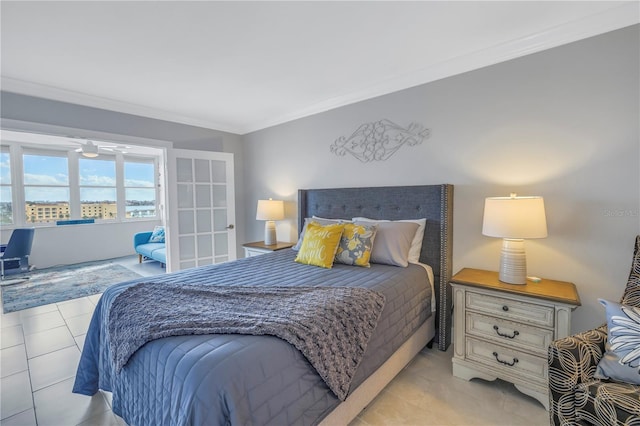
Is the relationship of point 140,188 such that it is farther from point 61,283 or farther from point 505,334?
point 505,334

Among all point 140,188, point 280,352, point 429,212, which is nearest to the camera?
point 280,352

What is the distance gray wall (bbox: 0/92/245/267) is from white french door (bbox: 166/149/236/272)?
180 mm

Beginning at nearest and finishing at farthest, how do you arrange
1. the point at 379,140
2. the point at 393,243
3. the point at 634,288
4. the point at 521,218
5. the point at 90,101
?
the point at 634,288
the point at 521,218
the point at 393,243
the point at 379,140
the point at 90,101

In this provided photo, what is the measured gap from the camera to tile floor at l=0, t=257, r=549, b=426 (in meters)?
1.65

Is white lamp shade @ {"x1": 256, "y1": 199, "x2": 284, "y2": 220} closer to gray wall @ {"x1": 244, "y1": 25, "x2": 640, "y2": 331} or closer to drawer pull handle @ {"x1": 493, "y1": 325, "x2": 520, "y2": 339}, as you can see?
gray wall @ {"x1": 244, "y1": 25, "x2": 640, "y2": 331}

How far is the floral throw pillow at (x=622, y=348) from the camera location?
1.15m

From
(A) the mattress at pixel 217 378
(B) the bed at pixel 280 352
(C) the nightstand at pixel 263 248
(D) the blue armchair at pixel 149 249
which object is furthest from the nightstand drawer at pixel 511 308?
(D) the blue armchair at pixel 149 249

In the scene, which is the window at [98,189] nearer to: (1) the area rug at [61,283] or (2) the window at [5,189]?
(2) the window at [5,189]

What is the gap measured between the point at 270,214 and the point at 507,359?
9.22 ft

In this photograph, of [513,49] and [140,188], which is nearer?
[513,49]

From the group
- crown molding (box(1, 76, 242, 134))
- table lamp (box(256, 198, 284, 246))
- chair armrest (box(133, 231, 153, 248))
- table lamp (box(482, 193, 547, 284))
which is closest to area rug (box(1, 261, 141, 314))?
chair armrest (box(133, 231, 153, 248))

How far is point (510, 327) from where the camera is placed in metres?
1.84

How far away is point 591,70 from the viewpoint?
1.88m

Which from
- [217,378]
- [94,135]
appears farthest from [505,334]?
[94,135]
